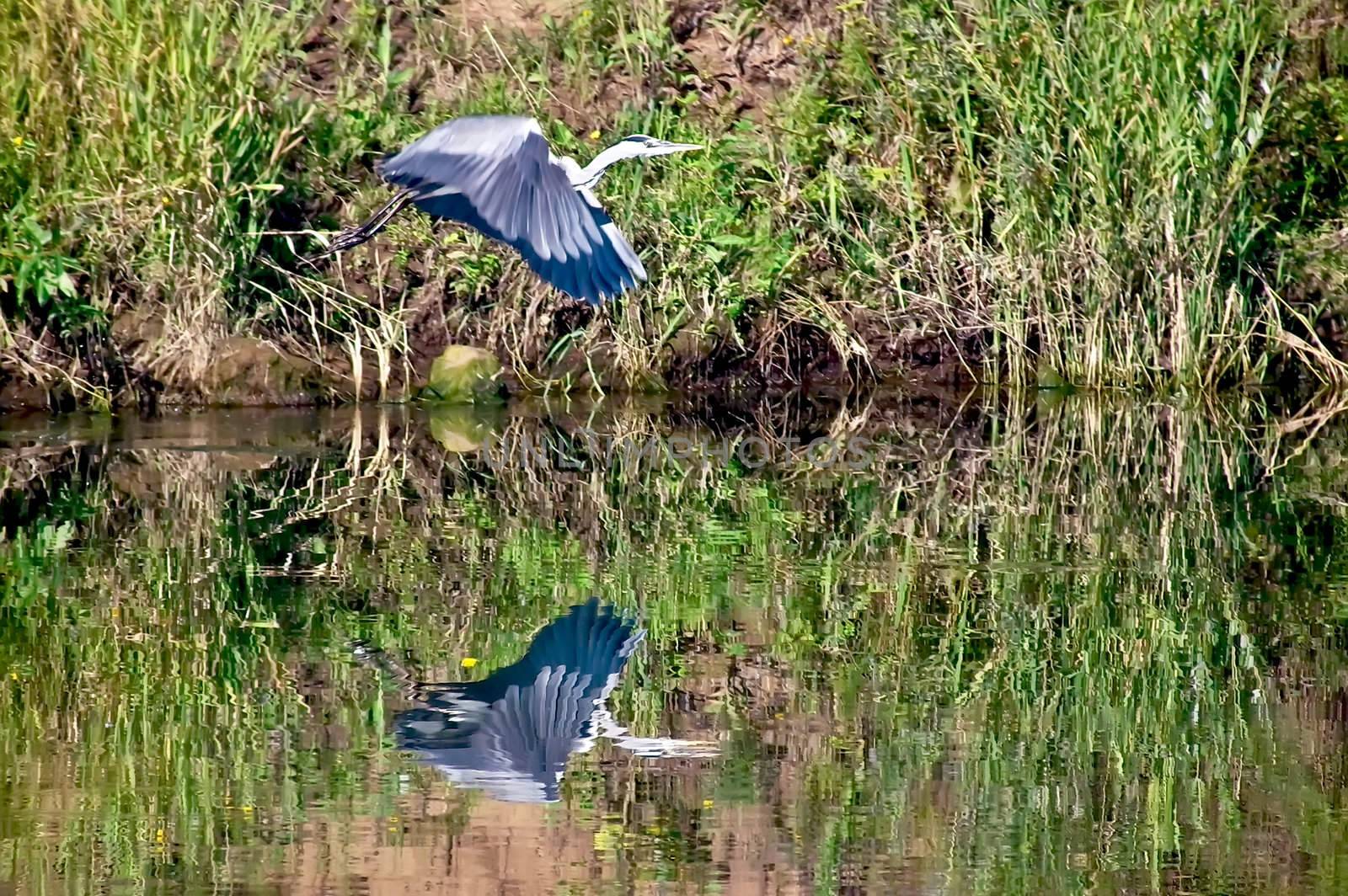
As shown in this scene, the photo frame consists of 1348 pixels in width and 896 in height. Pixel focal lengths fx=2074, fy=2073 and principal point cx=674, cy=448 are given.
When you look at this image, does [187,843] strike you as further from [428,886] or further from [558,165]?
[558,165]

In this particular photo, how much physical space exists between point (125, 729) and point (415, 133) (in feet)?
20.4

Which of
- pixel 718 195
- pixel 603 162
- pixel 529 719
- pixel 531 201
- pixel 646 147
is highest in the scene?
pixel 718 195

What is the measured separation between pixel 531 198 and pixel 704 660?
5.35 feet

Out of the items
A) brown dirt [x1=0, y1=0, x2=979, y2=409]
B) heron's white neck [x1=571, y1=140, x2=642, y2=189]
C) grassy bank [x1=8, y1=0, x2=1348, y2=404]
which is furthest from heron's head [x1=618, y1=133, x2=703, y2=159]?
Answer: brown dirt [x1=0, y1=0, x2=979, y2=409]

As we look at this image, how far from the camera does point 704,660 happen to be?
4.51 metres

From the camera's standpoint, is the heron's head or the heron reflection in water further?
the heron's head

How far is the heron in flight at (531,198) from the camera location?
5512 millimetres

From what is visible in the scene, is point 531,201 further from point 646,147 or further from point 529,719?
point 529,719

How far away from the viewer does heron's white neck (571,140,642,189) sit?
5828mm

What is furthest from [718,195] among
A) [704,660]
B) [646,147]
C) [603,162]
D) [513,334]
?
[704,660]

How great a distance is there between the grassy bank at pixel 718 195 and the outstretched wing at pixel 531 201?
3114 mm

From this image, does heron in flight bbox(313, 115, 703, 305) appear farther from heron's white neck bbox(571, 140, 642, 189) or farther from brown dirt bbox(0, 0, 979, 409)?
brown dirt bbox(0, 0, 979, 409)

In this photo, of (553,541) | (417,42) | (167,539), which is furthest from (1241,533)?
(417,42)

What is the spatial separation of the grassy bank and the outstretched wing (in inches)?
123
